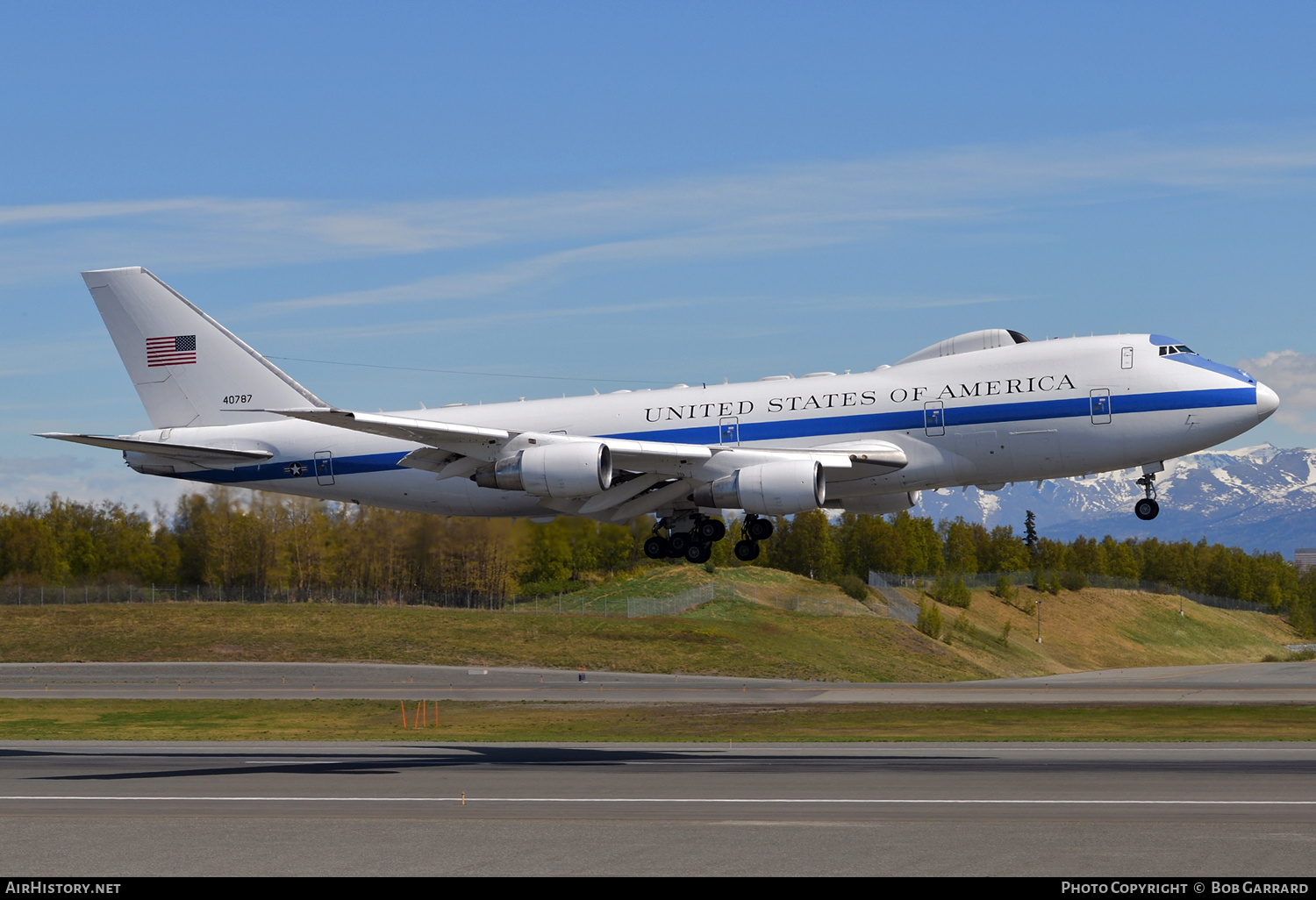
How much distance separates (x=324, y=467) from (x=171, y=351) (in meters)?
8.79

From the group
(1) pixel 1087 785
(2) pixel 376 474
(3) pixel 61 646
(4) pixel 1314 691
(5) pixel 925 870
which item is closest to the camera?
(5) pixel 925 870

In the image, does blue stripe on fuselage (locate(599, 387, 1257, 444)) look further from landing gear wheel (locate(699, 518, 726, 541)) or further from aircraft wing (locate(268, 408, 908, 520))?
landing gear wheel (locate(699, 518, 726, 541))

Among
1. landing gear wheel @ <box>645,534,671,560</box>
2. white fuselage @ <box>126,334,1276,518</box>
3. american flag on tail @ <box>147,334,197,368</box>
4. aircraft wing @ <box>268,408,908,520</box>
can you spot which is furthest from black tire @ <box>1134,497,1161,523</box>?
american flag on tail @ <box>147,334,197,368</box>

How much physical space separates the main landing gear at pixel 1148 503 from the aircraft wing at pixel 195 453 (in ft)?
97.7

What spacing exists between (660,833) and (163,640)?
79561 mm

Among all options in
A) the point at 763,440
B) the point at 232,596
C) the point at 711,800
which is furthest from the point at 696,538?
the point at 232,596

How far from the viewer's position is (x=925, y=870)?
21.6m

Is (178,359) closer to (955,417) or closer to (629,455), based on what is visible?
(629,455)

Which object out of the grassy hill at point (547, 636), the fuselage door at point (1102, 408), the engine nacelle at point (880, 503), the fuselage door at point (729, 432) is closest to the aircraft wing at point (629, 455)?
the fuselage door at point (729, 432)

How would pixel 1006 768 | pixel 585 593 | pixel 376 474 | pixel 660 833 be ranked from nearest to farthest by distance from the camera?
1. pixel 660 833
2. pixel 1006 768
3. pixel 376 474
4. pixel 585 593

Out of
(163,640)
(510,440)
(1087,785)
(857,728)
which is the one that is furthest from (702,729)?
(163,640)

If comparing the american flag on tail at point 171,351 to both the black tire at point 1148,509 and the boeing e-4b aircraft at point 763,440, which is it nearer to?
the boeing e-4b aircraft at point 763,440

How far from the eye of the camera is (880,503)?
47.2 meters

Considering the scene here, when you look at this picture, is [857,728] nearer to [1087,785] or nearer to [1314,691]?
[1087,785]
